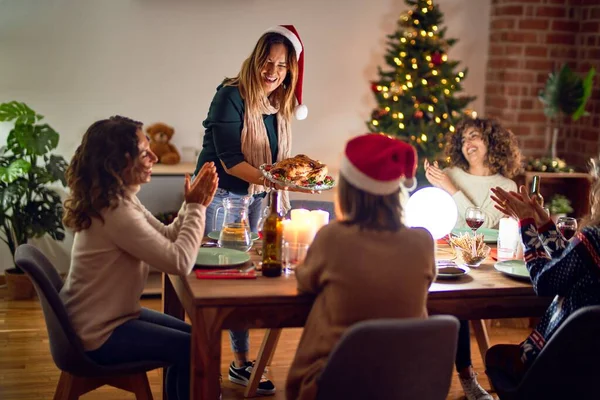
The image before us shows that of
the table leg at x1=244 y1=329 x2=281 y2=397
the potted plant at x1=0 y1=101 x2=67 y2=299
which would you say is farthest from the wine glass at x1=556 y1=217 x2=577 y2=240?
the potted plant at x1=0 y1=101 x2=67 y2=299

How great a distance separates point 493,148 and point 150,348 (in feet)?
6.75

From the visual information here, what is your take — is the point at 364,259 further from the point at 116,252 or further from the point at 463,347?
the point at 463,347

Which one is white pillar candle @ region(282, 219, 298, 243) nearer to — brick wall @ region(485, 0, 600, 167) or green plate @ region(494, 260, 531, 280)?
green plate @ region(494, 260, 531, 280)

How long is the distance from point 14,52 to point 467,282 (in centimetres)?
330

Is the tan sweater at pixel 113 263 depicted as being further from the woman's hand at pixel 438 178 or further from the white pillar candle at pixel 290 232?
the woman's hand at pixel 438 178

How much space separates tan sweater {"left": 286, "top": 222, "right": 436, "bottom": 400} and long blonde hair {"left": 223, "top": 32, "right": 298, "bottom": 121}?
4.41 ft

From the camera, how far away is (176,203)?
4.64 m

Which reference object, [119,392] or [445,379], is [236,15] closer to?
[119,392]

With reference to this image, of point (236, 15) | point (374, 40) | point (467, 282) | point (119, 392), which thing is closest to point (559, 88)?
point (374, 40)

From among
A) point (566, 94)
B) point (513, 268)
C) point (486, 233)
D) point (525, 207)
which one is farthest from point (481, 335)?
point (566, 94)

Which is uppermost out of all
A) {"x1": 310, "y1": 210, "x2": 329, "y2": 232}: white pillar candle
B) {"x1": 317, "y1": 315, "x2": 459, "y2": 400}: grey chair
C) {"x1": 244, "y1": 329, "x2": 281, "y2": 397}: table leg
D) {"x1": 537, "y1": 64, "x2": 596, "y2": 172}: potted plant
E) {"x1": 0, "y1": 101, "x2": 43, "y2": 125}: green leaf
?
{"x1": 537, "y1": 64, "x2": 596, "y2": 172}: potted plant

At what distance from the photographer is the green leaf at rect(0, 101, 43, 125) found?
4371mm

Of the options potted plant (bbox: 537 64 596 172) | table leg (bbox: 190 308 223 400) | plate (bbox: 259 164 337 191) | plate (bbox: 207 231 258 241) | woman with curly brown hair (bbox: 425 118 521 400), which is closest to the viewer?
table leg (bbox: 190 308 223 400)

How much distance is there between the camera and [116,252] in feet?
7.49
